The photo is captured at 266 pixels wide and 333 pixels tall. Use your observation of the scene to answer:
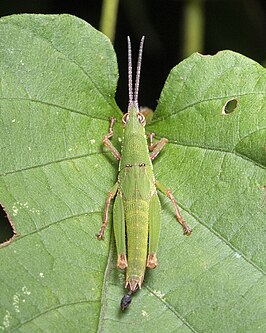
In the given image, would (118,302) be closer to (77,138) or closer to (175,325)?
(175,325)

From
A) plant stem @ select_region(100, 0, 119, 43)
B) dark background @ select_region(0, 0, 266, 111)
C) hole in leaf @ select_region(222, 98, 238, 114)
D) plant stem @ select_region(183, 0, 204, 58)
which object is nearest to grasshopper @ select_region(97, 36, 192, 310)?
hole in leaf @ select_region(222, 98, 238, 114)

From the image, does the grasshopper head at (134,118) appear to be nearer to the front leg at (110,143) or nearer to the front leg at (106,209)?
the front leg at (110,143)

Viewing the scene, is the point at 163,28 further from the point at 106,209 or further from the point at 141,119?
the point at 106,209

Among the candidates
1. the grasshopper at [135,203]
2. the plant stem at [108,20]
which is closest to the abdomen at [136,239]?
the grasshopper at [135,203]

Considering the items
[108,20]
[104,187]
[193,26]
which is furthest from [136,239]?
[193,26]

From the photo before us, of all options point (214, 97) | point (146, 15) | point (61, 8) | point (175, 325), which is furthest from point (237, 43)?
point (175, 325)

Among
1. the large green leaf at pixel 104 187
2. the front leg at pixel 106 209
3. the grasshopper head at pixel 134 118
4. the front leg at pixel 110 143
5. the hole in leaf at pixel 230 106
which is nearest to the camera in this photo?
the large green leaf at pixel 104 187

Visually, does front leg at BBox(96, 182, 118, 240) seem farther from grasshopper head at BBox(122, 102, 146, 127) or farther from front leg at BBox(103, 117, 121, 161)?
grasshopper head at BBox(122, 102, 146, 127)
